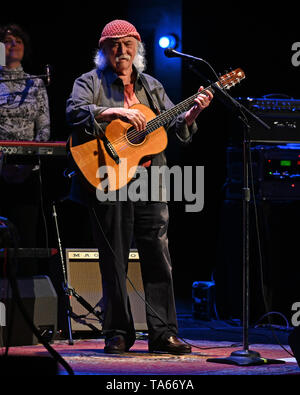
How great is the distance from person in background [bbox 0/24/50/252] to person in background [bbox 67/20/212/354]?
40.0 inches

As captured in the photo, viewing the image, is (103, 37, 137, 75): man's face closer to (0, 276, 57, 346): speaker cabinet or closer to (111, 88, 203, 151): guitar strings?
(111, 88, 203, 151): guitar strings

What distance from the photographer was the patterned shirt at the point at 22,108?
A: 17.4 ft

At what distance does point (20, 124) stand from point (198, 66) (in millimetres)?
2884

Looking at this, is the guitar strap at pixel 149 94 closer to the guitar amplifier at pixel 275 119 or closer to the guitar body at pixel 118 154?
the guitar body at pixel 118 154

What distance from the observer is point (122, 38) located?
430 centimetres

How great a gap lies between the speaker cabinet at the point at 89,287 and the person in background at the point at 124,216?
2.54ft

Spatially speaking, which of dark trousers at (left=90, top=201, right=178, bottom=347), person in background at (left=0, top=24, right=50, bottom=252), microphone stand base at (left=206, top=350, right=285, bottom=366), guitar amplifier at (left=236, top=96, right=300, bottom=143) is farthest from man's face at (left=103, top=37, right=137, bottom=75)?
microphone stand base at (left=206, top=350, right=285, bottom=366)

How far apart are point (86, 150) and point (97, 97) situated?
13.6 inches

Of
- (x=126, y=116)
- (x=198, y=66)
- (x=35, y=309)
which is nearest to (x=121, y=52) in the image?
(x=126, y=116)

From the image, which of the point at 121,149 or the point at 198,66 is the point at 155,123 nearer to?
the point at 121,149

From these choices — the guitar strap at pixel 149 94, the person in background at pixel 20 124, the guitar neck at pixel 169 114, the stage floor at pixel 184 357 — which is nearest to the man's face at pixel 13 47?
the person in background at pixel 20 124

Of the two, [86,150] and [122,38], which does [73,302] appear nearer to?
A: [86,150]
